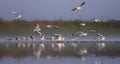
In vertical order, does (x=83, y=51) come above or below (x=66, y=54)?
above

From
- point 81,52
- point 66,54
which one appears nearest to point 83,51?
point 81,52

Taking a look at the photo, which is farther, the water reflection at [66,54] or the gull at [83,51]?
the gull at [83,51]

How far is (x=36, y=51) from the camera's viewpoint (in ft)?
77.6

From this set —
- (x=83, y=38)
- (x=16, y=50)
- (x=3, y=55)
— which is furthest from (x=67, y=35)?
(x=3, y=55)

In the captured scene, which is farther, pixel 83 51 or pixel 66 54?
pixel 83 51

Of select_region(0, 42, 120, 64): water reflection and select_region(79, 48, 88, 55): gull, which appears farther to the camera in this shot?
select_region(79, 48, 88, 55): gull

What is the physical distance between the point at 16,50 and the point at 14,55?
2.10m

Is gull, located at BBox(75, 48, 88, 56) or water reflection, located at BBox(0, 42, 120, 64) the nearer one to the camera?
water reflection, located at BBox(0, 42, 120, 64)

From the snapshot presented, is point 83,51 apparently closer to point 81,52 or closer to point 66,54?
point 81,52

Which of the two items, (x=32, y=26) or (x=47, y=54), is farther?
(x=32, y=26)

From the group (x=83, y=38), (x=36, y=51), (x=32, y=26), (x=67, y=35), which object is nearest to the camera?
(x=36, y=51)

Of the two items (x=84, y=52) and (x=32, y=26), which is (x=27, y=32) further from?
(x=84, y=52)

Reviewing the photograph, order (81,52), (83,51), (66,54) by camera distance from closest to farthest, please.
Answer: (66,54), (81,52), (83,51)

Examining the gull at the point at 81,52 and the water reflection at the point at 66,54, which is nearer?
the water reflection at the point at 66,54
